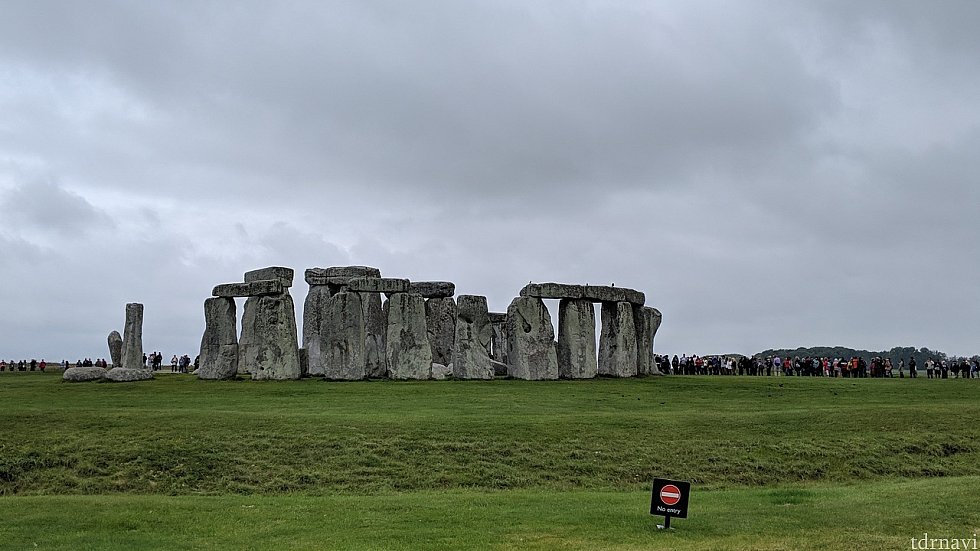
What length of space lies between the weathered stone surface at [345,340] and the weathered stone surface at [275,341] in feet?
4.04

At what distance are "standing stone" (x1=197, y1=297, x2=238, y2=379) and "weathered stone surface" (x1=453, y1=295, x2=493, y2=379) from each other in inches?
319

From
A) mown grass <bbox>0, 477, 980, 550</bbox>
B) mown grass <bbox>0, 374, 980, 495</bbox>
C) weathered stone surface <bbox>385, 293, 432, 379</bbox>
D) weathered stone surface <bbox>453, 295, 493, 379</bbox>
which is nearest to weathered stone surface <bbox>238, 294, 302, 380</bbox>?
weathered stone surface <bbox>385, 293, 432, 379</bbox>

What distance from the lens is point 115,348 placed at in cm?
4356

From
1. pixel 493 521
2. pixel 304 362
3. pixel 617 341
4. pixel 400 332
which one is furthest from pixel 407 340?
pixel 493 521

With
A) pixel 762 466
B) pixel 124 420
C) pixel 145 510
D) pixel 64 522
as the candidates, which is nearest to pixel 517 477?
pixel 762 466

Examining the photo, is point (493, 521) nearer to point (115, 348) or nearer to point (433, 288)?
point (433, 288)

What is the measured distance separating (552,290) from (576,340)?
2.15 m

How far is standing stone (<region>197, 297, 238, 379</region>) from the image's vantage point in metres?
34.3

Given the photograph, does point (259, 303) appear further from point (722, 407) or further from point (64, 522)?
point (64, 522)

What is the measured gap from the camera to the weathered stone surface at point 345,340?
1268 inches

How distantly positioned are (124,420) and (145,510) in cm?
644

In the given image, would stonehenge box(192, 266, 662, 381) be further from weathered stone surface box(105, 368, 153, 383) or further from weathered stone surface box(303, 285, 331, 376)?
weathered stone surface box(105, 368, 153, 383)

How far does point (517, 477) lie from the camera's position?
16.6m

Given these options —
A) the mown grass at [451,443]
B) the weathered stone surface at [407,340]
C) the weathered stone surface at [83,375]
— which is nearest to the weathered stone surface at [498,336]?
A: the weathered stone surface at [407,340]
